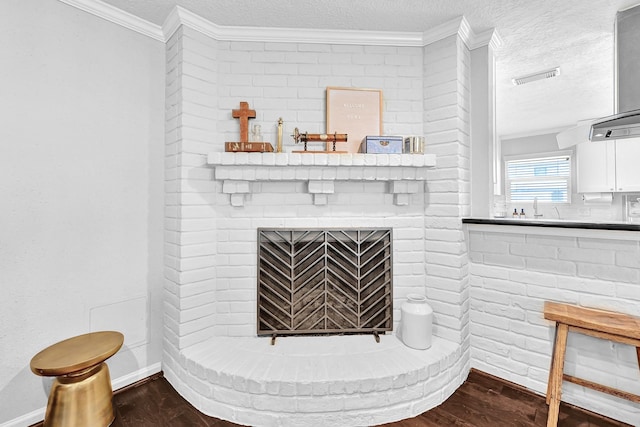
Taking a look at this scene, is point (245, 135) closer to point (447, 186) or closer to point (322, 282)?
point (322, 282)

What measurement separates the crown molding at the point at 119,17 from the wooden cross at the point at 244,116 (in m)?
0.72

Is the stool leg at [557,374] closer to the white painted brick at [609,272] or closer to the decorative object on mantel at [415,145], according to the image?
the white painted brick at [609,272]

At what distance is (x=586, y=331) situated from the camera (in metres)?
1.48

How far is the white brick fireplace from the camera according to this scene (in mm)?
1829

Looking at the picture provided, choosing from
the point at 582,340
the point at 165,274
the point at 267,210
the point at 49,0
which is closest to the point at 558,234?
the point at 582,340

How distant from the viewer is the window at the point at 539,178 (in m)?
4.43

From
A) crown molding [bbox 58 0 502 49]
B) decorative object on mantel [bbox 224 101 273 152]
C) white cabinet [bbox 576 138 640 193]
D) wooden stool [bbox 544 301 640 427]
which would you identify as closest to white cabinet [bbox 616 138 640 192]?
white cabinet [bbox 576 138 640 193]

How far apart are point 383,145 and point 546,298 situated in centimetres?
135

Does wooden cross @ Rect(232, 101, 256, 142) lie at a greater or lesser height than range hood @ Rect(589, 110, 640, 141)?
greater

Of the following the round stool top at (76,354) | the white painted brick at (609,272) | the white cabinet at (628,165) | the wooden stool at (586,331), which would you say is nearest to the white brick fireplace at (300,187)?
the round stool top at (76,354)

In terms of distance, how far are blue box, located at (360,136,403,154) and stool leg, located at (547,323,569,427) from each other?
1.30 metres

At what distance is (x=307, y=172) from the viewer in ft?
6.15

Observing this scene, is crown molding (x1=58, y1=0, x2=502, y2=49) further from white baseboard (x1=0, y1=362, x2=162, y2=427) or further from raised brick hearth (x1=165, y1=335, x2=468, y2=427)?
white baseboard (x1=0, y1=362, x2=162, y2=427)

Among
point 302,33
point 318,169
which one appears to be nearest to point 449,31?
point 302,33
